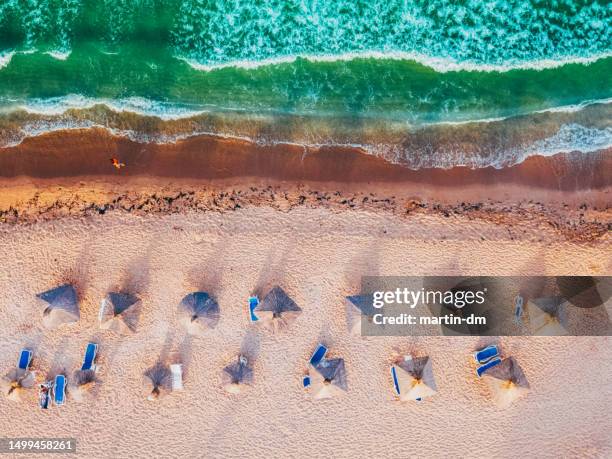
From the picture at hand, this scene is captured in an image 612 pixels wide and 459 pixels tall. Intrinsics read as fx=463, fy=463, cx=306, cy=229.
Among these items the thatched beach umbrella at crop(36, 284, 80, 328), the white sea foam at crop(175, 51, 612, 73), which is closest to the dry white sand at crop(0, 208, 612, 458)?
the thatched beach umbrella at crop(36, 284, 80, 328)

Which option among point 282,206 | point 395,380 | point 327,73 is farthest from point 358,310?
point 327,73

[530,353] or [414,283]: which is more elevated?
[414,283]

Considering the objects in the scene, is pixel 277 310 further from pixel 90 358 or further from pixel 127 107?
pixel 127 107

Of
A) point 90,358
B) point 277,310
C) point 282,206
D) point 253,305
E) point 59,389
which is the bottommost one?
point 59,389

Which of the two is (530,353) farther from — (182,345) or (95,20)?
(95,20)

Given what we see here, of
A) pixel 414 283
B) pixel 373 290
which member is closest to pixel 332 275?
pixel 373 290

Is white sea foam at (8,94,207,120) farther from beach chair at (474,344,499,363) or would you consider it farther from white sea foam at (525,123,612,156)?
beach chair at (474,344,499,363)
